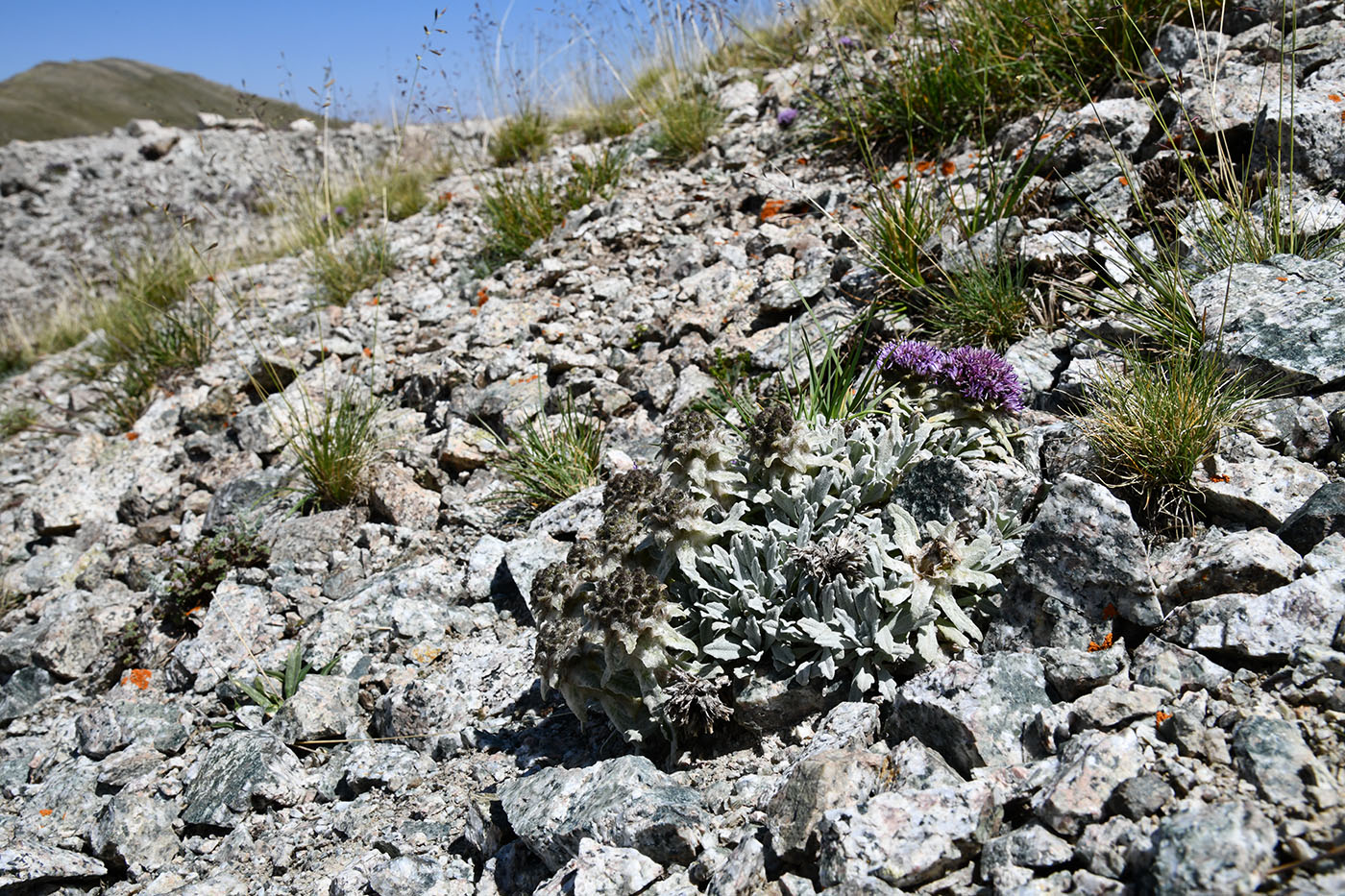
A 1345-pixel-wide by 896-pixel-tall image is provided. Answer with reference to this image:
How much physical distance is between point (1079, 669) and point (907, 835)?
0.83 meters

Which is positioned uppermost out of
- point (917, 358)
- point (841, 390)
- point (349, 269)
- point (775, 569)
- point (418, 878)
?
point (349, 269)

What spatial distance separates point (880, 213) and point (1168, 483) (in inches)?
98.6

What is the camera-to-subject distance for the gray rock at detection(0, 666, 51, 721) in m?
4.82

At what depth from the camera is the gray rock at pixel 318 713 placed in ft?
12.7

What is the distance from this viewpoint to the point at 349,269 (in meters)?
8.41

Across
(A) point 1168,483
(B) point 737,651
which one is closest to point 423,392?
(B) point 737,651

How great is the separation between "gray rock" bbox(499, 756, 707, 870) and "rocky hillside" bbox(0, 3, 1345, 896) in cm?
1

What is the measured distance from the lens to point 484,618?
14.1 ft

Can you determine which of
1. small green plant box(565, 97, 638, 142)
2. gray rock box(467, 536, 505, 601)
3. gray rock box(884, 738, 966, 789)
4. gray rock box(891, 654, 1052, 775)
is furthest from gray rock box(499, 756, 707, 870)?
small green plant box(565, 97, 638, 142)

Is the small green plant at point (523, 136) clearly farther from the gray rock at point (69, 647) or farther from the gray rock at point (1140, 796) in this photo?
the gray rock at point (1140, 796)

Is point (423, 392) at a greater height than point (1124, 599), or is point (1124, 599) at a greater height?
point (423, 392)

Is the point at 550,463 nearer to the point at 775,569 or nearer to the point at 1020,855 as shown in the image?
the point at 775,569

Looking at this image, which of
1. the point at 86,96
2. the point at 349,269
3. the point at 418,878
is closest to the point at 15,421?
the point at 349,269

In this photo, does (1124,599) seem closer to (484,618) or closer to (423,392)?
(484,618)
